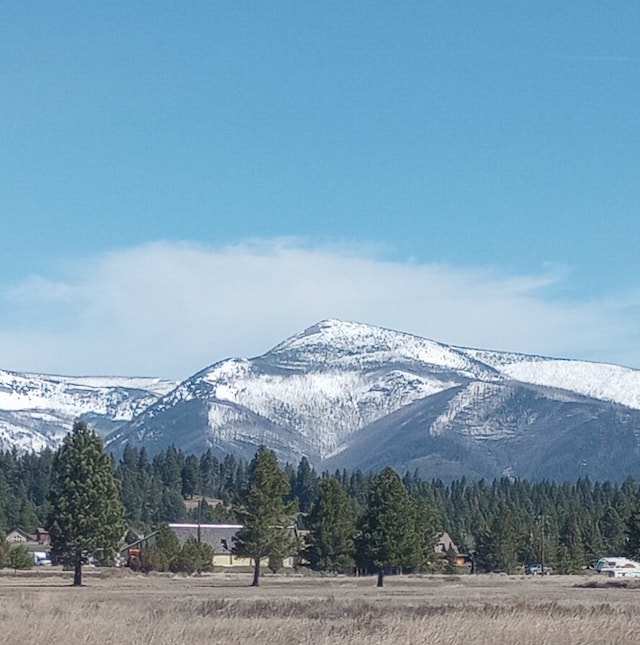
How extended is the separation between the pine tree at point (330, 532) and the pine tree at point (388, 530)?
11.3m

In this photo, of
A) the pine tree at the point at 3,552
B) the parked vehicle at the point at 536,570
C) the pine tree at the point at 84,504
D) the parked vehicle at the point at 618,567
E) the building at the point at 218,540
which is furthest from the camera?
the building at the point at 218,540

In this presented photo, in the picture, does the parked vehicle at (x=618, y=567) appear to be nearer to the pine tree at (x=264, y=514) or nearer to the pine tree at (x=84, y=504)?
the pine tree at (x=264, y=514)

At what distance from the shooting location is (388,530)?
8788 centimetres

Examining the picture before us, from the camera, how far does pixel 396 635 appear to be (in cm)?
2450

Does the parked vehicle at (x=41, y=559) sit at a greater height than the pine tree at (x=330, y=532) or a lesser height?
lesser

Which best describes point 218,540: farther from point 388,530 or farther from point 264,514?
point 388,530

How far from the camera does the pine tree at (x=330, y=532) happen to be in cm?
10112

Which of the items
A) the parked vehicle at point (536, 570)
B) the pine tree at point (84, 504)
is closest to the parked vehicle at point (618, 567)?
the parked vehicle at point (536, 570)

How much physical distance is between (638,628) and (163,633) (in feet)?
34.2

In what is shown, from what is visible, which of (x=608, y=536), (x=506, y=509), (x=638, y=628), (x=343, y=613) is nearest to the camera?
(x=638, y=628)

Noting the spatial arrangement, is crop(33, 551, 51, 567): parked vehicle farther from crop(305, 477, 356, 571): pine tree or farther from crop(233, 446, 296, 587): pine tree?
crop(233, 446, 296, 587): pine tree

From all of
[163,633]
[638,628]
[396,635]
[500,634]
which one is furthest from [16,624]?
[638,628]

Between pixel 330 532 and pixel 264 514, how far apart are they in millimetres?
14109

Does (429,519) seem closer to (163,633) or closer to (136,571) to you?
(136,571)
